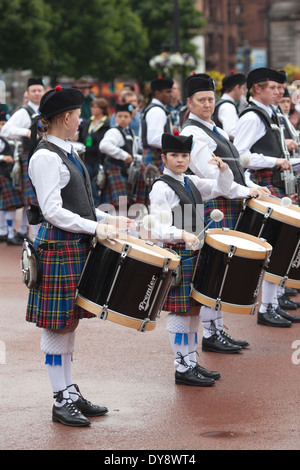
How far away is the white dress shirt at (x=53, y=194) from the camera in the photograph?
202 inches

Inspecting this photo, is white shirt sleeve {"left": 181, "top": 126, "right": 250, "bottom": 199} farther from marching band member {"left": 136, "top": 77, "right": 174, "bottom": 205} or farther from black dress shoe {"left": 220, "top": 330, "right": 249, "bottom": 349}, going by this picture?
marching band member {"left": 136, "top": 77, "right": 174, "bottom": 205}

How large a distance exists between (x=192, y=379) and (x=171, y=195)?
1177 mm

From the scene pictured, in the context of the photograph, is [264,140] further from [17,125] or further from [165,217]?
A: [17,125]

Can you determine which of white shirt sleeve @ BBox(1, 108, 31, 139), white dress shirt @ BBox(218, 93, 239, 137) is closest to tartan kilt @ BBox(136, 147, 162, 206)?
white shirt sleeve @ BBox(1, 108, 31, 139)

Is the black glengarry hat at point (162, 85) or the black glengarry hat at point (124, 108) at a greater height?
the black glengarry hat at point (162, 85)

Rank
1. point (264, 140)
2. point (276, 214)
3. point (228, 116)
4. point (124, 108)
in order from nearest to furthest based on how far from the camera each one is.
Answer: point (276, 214), point (264, 140), point (228, 116), point (124, 108)

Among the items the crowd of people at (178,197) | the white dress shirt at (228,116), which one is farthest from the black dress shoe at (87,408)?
the white dress shirt at (228,116)

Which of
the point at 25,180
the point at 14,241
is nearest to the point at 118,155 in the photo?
the point at 25,180

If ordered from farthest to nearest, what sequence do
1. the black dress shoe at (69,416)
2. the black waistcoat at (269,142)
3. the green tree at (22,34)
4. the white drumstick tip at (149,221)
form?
the green tree at (22,34), the black waistcoat at (269,142), the white drumstick tip at (149,221), the black dress shoe at (69,416)

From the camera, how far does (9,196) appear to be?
1211cm

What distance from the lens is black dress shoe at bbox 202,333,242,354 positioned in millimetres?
6988

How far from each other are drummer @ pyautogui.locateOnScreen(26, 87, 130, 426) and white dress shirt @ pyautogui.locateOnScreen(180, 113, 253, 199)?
4.25ft

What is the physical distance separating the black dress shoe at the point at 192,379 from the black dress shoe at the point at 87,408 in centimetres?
76

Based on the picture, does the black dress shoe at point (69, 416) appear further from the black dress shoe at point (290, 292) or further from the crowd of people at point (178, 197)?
the black dress shoe at point (290, 292)
